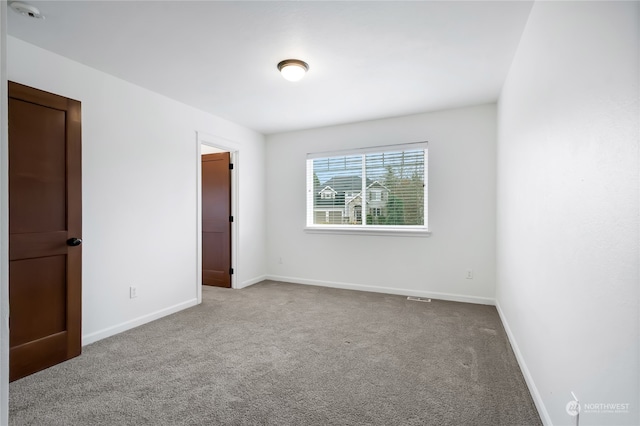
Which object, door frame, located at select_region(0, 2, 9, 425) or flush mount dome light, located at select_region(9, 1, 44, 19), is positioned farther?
flush mount dome light, located at select_region(9, 1, 44, 19)

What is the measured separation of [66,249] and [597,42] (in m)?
3.53

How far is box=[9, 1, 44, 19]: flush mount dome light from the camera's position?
6.53 feet

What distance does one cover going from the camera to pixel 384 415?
1.85 m

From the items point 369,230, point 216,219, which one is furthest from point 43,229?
point 369,230

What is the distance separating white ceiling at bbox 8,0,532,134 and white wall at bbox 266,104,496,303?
60cm

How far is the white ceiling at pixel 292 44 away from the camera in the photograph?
2.08 metres

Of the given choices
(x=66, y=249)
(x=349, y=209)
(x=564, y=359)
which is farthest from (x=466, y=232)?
(x=66, y=249)

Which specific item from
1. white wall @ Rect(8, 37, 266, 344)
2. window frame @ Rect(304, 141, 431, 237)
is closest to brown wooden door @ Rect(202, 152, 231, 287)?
white wall @ Rect(8, 37, 266, 344)

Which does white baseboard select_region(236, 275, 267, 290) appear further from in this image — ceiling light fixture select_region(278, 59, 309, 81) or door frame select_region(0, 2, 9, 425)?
door frame select_region(0, 2, 9, 425)

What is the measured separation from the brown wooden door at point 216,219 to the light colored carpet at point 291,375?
137cm

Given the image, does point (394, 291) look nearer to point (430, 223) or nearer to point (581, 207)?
point (430, 223)

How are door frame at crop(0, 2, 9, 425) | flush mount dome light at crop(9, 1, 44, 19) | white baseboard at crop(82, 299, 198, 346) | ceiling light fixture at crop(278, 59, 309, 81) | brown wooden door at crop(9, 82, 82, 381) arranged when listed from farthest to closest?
white baseboard at crop(82, 299, 198, 346), ceiling light fixture at crop(278, 59, 309, 81), brown wooden door at crop(9, 82, 82, 381), flush mount dome light at crop(9, 1, 44, 19), door frame at crop(0, 2, 9, 425)

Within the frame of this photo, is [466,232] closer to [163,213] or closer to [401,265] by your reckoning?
[401,265]

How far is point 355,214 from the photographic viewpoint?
486 centimetres
